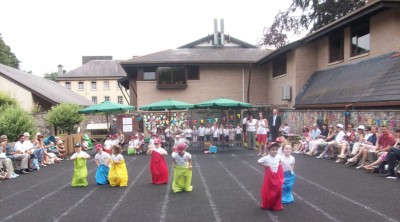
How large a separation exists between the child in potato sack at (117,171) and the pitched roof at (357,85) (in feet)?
33.1

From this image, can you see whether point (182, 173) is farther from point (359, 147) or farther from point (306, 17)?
point (306, 17)

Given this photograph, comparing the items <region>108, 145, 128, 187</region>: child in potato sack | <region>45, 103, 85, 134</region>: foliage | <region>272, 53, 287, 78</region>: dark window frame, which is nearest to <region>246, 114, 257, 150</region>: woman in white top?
<region>272, 53, 287, 78</region>: dark window frame

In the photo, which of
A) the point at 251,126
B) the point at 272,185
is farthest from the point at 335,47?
the point at 272,185

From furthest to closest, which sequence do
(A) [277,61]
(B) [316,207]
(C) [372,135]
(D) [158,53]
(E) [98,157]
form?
1. (D) [158,53]
2. (A) [277,61]
3. (C) [372,135]
4. (E) [98,157]
5. (B) [316,207]

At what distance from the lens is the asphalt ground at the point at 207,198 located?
6836 millimetres

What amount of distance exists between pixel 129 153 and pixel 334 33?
43.9 ft

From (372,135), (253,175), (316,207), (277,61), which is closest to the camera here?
(316,207)

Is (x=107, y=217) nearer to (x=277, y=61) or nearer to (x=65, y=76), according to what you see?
(x=277, y=61)

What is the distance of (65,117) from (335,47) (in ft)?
53.6

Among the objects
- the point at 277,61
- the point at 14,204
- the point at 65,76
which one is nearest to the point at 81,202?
the point at 14,204

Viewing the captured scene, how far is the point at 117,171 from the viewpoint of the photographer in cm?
991

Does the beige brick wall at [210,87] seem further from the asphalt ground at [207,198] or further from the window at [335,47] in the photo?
the asphalt ground at [207,198]

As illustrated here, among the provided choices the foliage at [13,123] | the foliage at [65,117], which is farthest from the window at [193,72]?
the foliage at [13,123]

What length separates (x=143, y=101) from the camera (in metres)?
26.8
